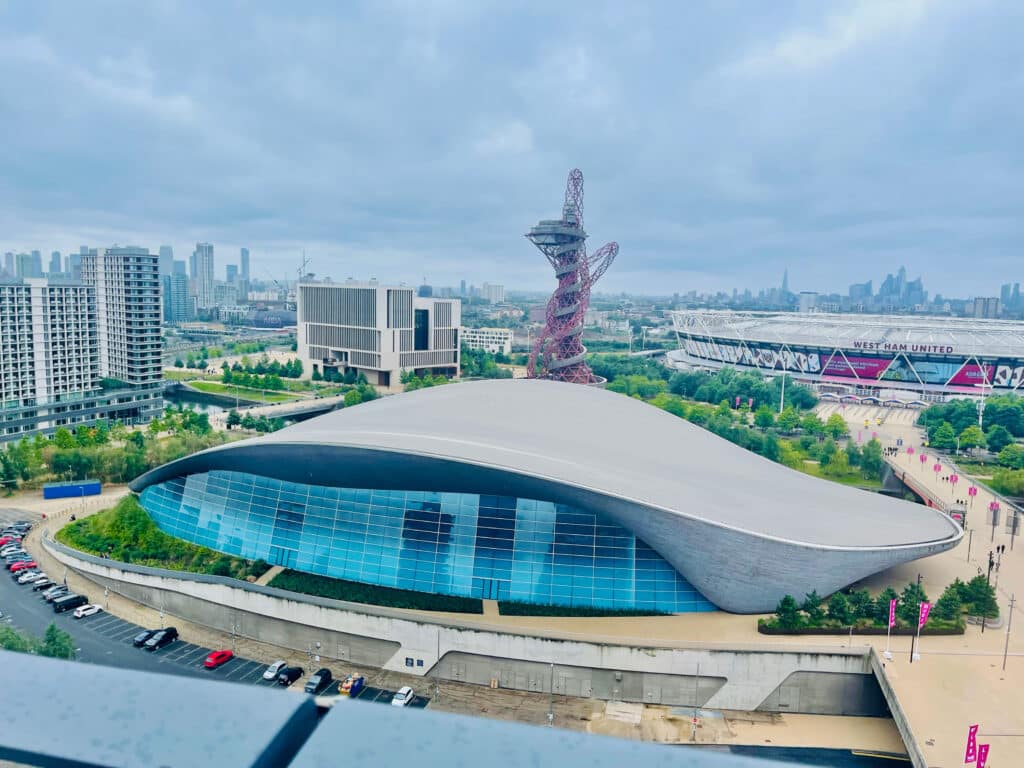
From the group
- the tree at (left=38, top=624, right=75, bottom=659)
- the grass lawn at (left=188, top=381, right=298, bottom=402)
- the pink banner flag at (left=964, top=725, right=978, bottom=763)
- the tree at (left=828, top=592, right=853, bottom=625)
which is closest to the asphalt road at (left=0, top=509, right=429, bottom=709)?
the tree at (left=38, top=624, right=75, bottom=659)

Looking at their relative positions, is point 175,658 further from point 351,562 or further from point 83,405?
point 83,405

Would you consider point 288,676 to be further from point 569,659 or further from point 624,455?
point 624,455

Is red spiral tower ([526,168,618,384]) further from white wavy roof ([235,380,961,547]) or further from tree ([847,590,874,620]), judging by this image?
tree ([847,590,874,620])

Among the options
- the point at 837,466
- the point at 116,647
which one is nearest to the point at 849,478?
the point at 837,466

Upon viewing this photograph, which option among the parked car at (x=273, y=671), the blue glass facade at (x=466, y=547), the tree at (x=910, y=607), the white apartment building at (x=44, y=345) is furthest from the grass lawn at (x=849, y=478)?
the white apartment building at (x=44, y=345)

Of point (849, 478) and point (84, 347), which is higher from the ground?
point (84, 347)

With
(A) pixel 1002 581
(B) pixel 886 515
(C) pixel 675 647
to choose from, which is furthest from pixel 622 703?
(A) pixel 1002 581
